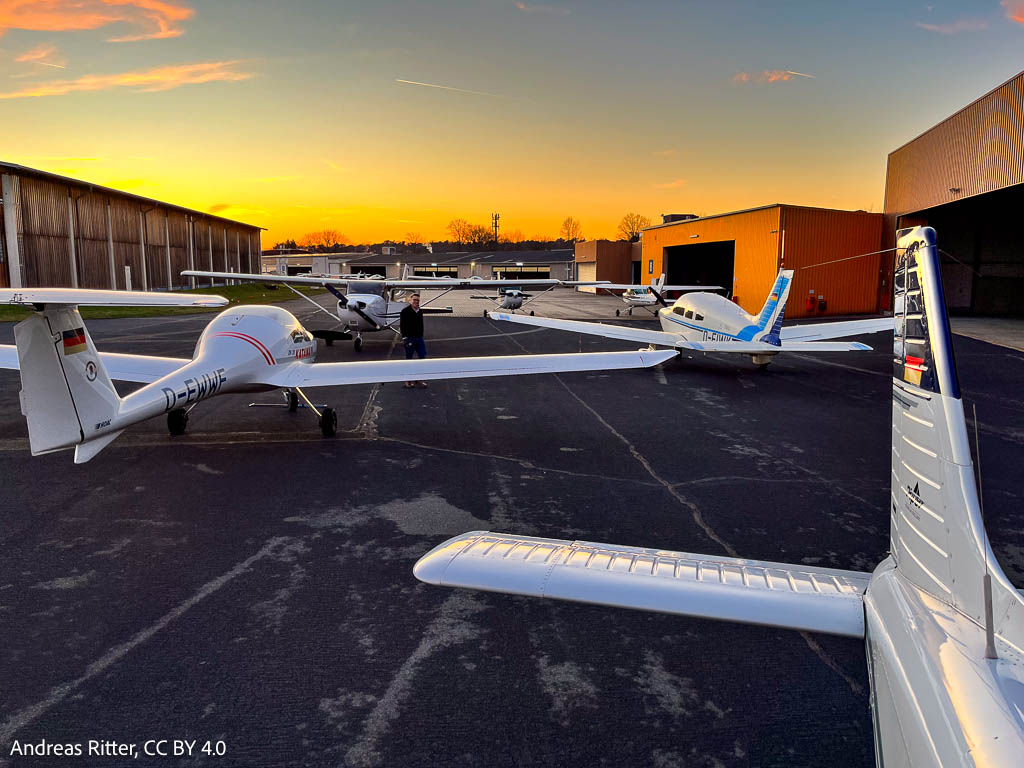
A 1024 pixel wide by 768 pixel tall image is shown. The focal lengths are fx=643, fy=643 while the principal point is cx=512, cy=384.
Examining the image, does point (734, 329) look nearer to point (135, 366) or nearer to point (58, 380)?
point (135, 366)

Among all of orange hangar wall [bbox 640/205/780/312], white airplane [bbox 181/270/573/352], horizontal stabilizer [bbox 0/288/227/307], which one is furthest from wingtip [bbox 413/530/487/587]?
orange hangar wall [bbox 640/205/780/312]

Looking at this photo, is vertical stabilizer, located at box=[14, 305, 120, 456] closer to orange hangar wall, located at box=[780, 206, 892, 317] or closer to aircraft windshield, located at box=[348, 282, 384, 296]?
aircraft windshield, located at box=[348, 282, 384, 296]

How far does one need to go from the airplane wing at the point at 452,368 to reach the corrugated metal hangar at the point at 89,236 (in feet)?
111

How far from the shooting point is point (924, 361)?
271 cm

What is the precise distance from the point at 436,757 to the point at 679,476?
532 cm

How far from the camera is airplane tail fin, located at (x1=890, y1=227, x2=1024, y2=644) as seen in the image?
7.93 ft

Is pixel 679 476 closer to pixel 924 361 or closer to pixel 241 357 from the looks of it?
pixel 924 361

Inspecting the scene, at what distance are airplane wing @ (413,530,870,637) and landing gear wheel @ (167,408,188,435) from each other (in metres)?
8.09

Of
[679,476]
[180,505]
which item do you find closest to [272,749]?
[180,505]

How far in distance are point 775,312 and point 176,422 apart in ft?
41.4

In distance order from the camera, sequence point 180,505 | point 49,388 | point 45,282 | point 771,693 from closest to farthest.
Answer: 1. point 771,693
2. point 49,388
3. point 180,505
4. point 45,282

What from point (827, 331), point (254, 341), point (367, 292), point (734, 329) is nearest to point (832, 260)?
point (827, 331)

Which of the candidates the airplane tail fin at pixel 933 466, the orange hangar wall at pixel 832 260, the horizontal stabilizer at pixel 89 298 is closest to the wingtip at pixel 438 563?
the airplane tail fin at pixel 933 466

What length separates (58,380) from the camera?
20.5ft
